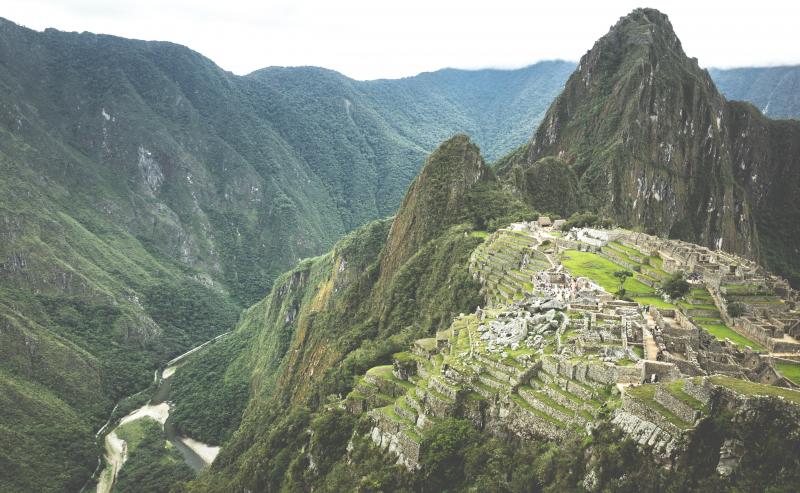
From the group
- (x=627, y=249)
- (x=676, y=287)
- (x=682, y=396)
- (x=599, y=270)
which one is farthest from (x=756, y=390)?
(x=627, y=249)

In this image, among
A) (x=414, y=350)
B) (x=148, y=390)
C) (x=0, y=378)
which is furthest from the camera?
(x=148, y=390)

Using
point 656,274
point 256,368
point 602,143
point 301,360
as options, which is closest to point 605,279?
point 656,274

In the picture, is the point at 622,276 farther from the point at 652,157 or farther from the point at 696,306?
the point at 652,157

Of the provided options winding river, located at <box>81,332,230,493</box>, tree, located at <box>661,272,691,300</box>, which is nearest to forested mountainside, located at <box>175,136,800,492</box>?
tree, located at <box>661,272,691,300</box>

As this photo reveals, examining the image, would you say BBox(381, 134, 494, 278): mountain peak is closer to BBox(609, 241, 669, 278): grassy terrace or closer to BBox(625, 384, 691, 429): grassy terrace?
BBox(609, 241, 669, 278): grassy terrace

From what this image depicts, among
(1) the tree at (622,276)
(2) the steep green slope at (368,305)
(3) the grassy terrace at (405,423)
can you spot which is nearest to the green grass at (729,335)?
(1) the tree at (622,276)

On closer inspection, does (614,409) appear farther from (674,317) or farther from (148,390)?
(148,390)
